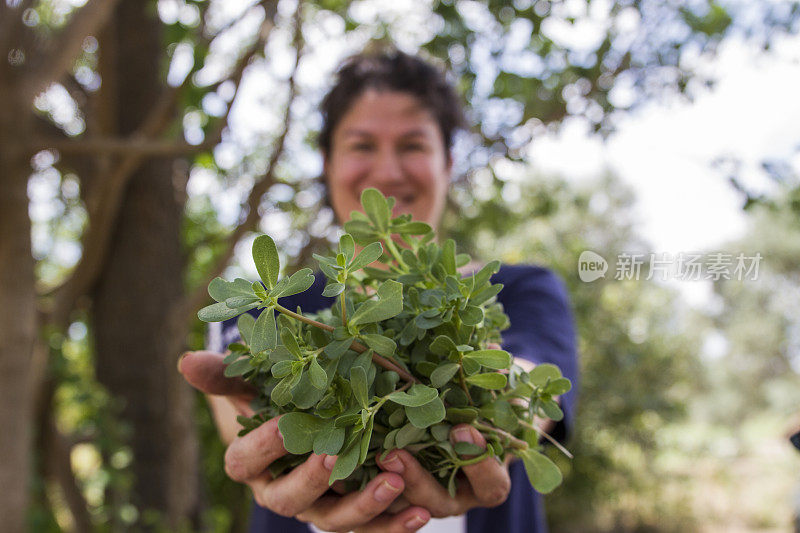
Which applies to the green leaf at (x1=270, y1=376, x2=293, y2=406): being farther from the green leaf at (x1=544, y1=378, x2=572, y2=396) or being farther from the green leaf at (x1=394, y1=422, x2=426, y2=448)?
the green leaf at (x1=544, y1=378, x2=572, y2=396)

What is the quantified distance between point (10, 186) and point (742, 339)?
11.4m

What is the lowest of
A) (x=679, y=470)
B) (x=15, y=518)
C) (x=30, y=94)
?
(x=679, y=470)

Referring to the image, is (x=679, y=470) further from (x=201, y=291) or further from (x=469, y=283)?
(x=469, y=283)

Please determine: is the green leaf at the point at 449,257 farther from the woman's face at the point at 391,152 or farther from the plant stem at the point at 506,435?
the woman's face at the point at 391,152

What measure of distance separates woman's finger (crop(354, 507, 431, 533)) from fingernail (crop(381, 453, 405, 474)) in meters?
0.09

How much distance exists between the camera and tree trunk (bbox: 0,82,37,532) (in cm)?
158

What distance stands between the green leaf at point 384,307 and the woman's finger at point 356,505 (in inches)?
7.2

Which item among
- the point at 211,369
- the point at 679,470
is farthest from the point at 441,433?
the point at 679,470

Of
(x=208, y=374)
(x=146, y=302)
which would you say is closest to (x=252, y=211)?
(x=146, y=302)

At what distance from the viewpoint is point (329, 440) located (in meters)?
0.49

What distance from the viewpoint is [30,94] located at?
64.4 inches

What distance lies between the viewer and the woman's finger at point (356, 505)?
0.57 metres

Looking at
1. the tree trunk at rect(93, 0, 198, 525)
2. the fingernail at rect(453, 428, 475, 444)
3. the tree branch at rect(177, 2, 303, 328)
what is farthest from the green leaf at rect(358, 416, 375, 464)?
the tree trunk at rect(93, 0, 198, 525)
